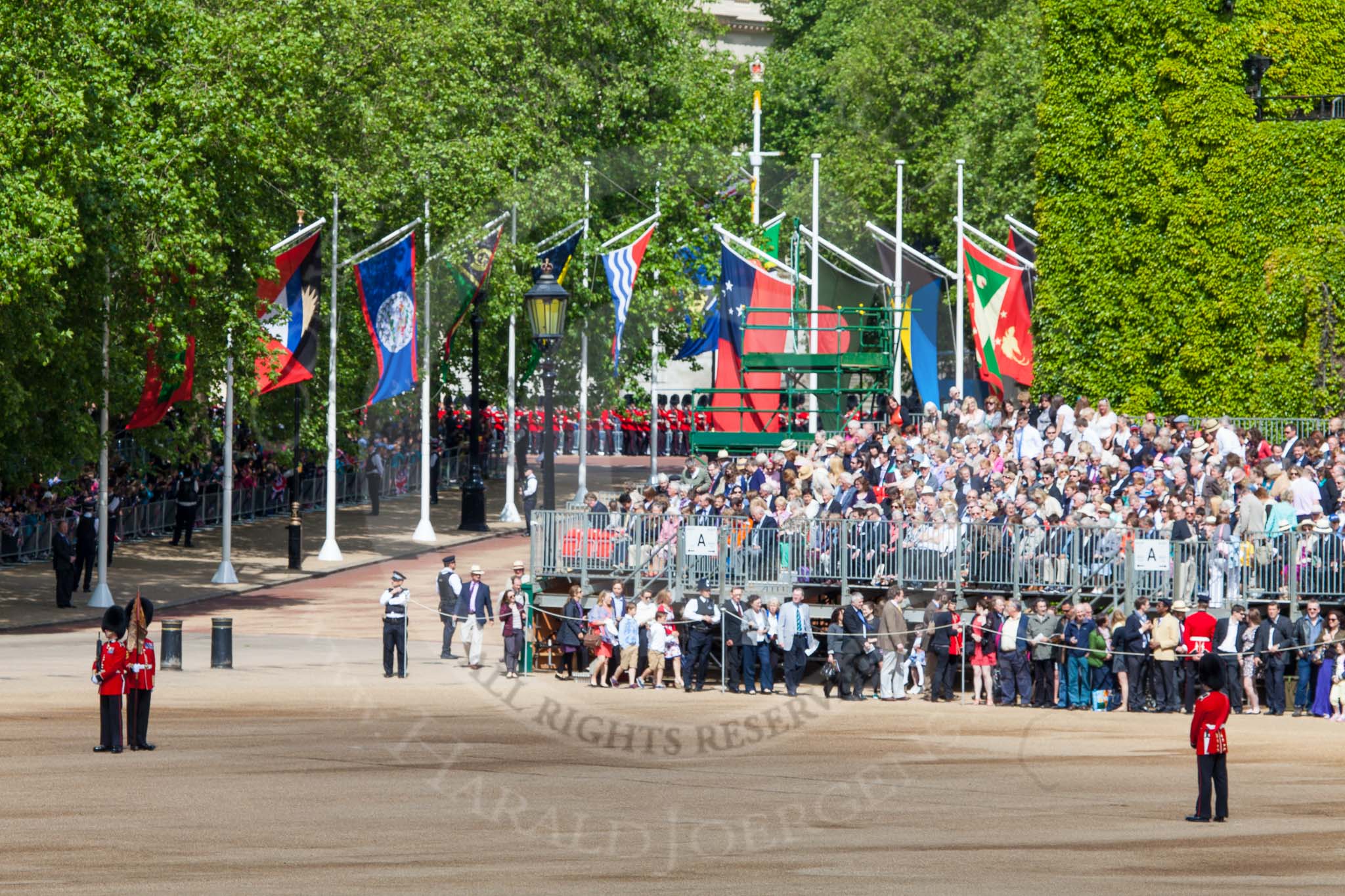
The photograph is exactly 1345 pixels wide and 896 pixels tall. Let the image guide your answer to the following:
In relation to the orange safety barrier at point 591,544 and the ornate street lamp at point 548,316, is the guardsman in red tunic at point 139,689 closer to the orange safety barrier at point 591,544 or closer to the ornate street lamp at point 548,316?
the ornate street lamp at point 548,316

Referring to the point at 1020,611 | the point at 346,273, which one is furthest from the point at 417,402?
the point at 1020,611

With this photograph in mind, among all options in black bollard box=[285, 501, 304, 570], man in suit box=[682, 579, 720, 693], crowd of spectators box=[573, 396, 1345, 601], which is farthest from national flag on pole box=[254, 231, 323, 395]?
man in suit box=[682, 579, 720, 693]

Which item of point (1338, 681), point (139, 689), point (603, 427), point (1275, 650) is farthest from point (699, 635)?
point (603, 427)

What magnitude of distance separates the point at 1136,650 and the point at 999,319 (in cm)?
2090

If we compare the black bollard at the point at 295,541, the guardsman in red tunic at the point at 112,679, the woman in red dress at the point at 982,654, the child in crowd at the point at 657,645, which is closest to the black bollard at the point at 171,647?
the child in crowd at the point at 657,645

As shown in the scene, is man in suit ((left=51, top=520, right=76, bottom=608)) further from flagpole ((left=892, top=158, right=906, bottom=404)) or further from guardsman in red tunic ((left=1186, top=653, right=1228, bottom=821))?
guardsman in red tunic ((left=1186, top=653, right=1228, bottom=821))

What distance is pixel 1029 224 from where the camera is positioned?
200 ft

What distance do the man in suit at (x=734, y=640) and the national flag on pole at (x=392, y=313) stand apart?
1501cm

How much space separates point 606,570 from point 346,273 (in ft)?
54.6

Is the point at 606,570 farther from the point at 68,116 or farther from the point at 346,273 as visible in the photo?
the point at 346,273

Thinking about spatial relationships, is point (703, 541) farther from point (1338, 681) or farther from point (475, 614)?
point (1338, 681)

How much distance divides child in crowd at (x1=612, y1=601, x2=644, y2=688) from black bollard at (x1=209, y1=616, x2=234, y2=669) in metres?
5.50

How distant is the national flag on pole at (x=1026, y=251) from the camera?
2023 inches

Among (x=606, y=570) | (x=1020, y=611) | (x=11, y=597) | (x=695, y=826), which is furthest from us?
(x=11, y=597)
